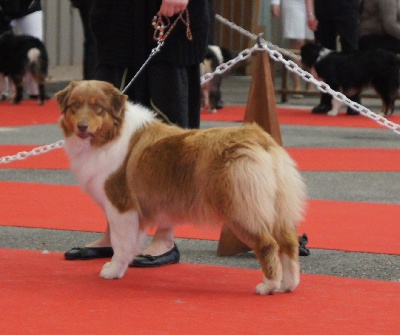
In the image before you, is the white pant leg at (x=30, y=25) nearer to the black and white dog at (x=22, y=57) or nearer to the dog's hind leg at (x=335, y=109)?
the black and white dog at (x=22, y=57)

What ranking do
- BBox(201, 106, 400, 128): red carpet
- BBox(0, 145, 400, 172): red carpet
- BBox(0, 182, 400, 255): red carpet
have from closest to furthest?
BBox(0, 182, 400, 255): red carpet
BBox(0, 145, 400, 172): red carpet
BBox(201, 106, 400, 128): red carpet

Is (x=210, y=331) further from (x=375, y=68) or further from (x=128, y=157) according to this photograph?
(x=375, y=68)

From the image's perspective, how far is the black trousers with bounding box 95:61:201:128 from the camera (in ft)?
15.3

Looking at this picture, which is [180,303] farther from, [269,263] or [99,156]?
[99,156]

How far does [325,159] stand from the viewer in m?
8.70

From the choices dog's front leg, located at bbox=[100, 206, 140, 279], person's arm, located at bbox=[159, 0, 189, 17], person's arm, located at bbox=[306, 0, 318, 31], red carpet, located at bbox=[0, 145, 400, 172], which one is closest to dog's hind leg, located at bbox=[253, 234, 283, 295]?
dog's front leg, located at bbox=[100, 206, 140, 279]

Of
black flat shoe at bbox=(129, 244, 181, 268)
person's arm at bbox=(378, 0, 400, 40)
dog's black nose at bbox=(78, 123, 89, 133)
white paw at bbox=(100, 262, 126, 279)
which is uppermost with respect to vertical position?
dog's black nose at bbox=(78, 123, 89, 133)

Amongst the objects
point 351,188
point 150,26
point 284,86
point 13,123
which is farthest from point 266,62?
point 284,86

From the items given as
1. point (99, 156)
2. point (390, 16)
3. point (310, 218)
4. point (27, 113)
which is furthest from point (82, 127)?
point (390, 16)

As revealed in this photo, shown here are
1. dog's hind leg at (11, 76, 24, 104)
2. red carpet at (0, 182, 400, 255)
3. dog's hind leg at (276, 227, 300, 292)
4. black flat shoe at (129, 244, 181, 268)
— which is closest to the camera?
dog's hind leg at (276, 227, 300, 292)

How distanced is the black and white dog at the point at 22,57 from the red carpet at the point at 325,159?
439cm

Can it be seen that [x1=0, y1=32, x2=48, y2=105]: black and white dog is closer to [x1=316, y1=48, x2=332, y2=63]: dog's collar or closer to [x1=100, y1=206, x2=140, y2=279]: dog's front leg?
[x1=316, y1=48, x2=332, y2=63]: dog's collar

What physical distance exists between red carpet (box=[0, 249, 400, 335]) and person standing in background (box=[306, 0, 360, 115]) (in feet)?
27.4

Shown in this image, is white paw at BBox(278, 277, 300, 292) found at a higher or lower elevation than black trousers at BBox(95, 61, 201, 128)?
lower
